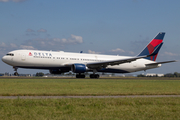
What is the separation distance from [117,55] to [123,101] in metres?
39.4

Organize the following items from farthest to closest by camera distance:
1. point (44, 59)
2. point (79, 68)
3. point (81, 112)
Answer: point (79, 68) → point (44, 59) → point (81, 112)

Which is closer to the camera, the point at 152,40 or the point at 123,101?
the point at 123,101

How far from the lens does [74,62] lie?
44656mm

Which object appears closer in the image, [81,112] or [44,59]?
[81,112]

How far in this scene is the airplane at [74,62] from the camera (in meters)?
40.5

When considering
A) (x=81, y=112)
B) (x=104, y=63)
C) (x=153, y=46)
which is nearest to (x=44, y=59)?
(x=104, y=63)

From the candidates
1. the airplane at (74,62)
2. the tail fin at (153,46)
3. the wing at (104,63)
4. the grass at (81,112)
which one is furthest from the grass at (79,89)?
the tail fin at (153,46)

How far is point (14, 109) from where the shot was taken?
10.4 meters

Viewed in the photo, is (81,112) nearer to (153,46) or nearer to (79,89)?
(79,89)

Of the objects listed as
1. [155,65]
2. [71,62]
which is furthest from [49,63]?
[155,65]

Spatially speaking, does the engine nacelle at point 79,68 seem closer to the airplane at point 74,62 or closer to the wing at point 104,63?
the airplane at point 74,62

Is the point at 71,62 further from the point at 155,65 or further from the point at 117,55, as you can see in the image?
the point at 155,65

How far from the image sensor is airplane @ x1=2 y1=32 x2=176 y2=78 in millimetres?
40500

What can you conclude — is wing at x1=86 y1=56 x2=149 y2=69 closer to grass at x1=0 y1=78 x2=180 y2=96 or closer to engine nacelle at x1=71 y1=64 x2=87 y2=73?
engine nacelle at x1=71 y1=64 x2=87 y2=73
